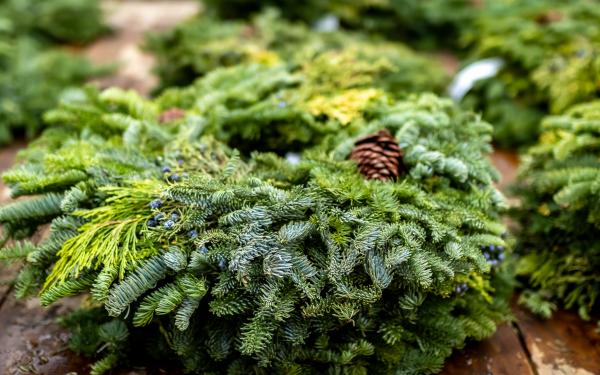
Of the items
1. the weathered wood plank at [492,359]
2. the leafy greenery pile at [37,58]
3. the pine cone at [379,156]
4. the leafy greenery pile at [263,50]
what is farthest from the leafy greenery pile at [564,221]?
the leafy greenery pile at [37,58]

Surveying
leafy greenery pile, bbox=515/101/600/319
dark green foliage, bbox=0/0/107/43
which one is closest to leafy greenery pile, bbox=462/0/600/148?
leafy greenery pile, bbox=515/101/600/319

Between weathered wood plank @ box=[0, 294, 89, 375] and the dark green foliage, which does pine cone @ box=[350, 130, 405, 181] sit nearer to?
weathered wood plank @ box=[0, 294, 89, 375]

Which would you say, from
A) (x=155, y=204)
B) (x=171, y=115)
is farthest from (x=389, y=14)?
(x=155, y=204)

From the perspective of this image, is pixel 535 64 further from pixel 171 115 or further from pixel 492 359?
pixel 171 115

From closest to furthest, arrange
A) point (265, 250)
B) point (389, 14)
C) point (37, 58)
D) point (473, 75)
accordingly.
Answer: point (265, 250) → point (473, 75) → point (37, 58) → point (389, 14)

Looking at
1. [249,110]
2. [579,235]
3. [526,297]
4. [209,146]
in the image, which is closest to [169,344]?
[209,146]

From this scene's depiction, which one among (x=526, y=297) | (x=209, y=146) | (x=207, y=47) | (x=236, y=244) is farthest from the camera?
(x=207, y=47)

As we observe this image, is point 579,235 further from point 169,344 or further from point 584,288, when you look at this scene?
point 169,344

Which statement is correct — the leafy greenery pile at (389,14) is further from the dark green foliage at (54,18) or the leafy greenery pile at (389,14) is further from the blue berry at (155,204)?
the blue berry at (155,204)
